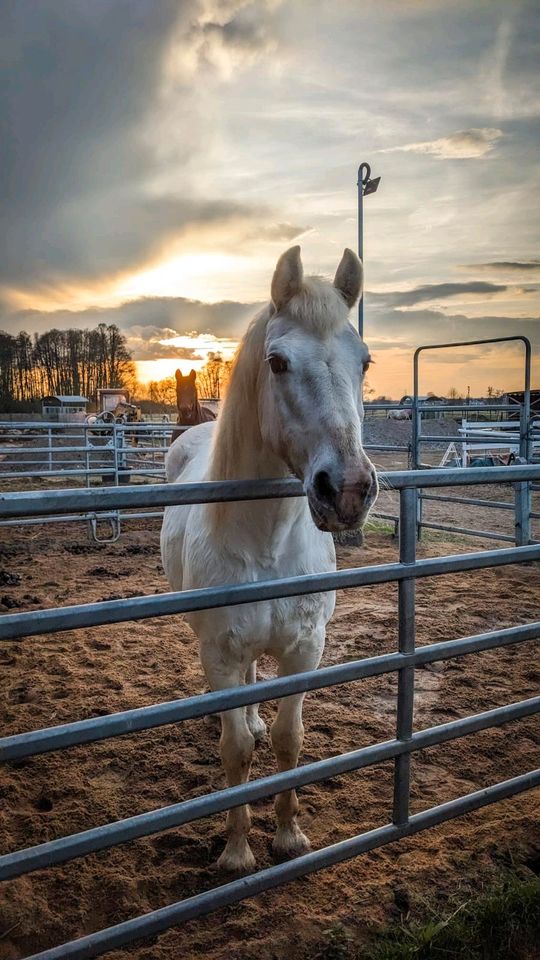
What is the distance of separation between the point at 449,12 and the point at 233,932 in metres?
8.82

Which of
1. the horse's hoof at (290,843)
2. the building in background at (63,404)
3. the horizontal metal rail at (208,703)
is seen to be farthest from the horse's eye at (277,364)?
the building in background at (63,404)

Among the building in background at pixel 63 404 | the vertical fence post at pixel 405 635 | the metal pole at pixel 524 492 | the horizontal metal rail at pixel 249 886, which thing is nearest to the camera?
the horizontal metal rail at pixel 249 886

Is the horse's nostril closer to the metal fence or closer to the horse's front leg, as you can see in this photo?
the metal fence

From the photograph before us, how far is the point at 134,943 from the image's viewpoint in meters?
1.62

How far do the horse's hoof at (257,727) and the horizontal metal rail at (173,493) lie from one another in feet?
6.13

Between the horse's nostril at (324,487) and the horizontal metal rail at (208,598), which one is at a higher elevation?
the horse's nostril at (324,487)

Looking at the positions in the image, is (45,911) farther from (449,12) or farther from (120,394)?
(120,394)

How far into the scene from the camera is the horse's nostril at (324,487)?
4.03 feet

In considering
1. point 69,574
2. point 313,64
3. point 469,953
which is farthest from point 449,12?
point 469,953

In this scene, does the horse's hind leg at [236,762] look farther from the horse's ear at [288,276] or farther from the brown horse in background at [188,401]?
the brown horse in background at [188,401]

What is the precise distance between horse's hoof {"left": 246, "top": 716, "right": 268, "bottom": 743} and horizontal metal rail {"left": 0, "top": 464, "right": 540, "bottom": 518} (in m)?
1.87

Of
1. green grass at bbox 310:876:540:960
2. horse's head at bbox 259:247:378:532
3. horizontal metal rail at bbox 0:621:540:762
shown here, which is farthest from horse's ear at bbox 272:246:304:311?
green grass at bbox 310:876:540:960

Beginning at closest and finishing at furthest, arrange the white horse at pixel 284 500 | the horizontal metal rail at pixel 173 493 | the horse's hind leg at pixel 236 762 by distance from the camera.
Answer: the horizontal metal rail at pixel 173 493 < the white horse at pixel 284 500 < the horse's hind leg at pixel 236 762

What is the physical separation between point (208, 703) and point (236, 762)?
0.87 meters
